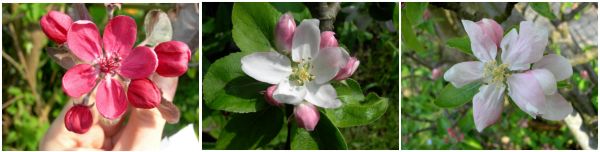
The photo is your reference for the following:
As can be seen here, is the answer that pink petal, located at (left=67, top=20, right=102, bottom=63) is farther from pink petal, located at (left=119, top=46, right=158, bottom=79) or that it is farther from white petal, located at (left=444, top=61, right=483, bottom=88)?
white petal, located at (left=444, top=61, right=483, bottom=88)

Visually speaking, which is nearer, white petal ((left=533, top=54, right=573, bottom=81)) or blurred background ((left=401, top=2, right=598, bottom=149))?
white petal ((left=533, top=54, right=573, bottom=81))

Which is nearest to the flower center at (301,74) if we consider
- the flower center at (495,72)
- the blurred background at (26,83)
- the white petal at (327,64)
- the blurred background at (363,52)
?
the white petal at (327,64)

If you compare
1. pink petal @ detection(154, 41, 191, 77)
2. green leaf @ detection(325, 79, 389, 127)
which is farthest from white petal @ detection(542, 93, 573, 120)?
pink petal @ detection(154, 41, 191, 77)

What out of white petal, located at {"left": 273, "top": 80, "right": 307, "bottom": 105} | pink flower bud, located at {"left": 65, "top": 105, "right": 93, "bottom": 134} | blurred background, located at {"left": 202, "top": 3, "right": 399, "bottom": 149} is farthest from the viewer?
blurred background, located at {"left": 202, "top": 3, "right": 399, "bottom": 149}

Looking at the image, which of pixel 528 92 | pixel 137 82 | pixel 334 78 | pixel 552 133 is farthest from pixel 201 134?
pixel 552 133

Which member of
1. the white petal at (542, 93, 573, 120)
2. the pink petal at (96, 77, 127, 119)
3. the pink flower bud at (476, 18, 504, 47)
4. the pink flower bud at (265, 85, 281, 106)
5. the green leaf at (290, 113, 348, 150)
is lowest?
the green leaf at (290, 113, 348, 150)

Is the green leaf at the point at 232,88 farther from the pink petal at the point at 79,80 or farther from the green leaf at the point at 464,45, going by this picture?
the green leaf at the point at 464,45

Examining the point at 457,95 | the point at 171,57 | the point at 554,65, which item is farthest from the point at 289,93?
the point at 554,65

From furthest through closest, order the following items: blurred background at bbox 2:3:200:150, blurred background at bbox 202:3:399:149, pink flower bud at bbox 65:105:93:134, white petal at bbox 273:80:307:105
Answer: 1. blurred background at bbox 2:3:200:150
2. blurred background at bbox 202:3:399:149
3. pink flower bud at bbox 65:105:93:134
4. white petal at bbox 273:80:307:105
